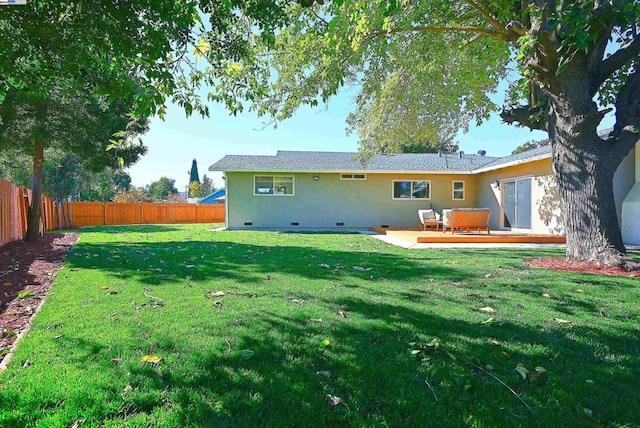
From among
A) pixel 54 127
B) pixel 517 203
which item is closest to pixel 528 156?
pixel 517 203

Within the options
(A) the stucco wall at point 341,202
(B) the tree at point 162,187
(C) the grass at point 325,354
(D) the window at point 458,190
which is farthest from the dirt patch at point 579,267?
(B) the tree at point 162,187

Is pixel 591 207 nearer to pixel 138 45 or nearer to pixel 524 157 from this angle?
pixel 138 45

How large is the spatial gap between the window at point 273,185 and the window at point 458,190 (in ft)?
Result: 25.2

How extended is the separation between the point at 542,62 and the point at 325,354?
20.9ft

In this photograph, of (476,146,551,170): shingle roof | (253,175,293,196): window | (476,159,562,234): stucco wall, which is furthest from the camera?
(253,175,293,196): window

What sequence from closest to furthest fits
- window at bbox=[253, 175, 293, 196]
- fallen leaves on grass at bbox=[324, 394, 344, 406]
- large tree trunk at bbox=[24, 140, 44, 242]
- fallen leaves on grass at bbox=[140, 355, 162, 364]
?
fallen leaves on grass at bbox=[324, 394, 344, 406], fallen leaves on grass at bbox=[140, 355, 162, 364], large tree trunk at bbox=[24, 140, 44, 242], window at bbox=[253, 175, 293, 196]

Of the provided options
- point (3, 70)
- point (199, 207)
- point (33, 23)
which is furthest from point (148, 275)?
point (199, 207)

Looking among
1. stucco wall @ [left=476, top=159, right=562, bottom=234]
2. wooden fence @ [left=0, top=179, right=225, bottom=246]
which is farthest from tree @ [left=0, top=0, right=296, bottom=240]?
stucco wall @ [left=476, top=159, right=562, bottom=234]

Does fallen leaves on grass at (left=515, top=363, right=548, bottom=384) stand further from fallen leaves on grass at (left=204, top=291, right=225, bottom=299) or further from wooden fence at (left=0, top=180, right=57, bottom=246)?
wooden fence at (left=0, top=180, right=57, bottom=246)

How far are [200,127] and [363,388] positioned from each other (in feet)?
16.8

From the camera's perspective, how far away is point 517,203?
1459 centimetres

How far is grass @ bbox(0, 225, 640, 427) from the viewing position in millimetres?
2049

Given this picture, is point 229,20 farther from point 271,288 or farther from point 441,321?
point 441,321

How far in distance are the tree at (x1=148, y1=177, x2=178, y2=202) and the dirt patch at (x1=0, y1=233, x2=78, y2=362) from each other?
43077mm
